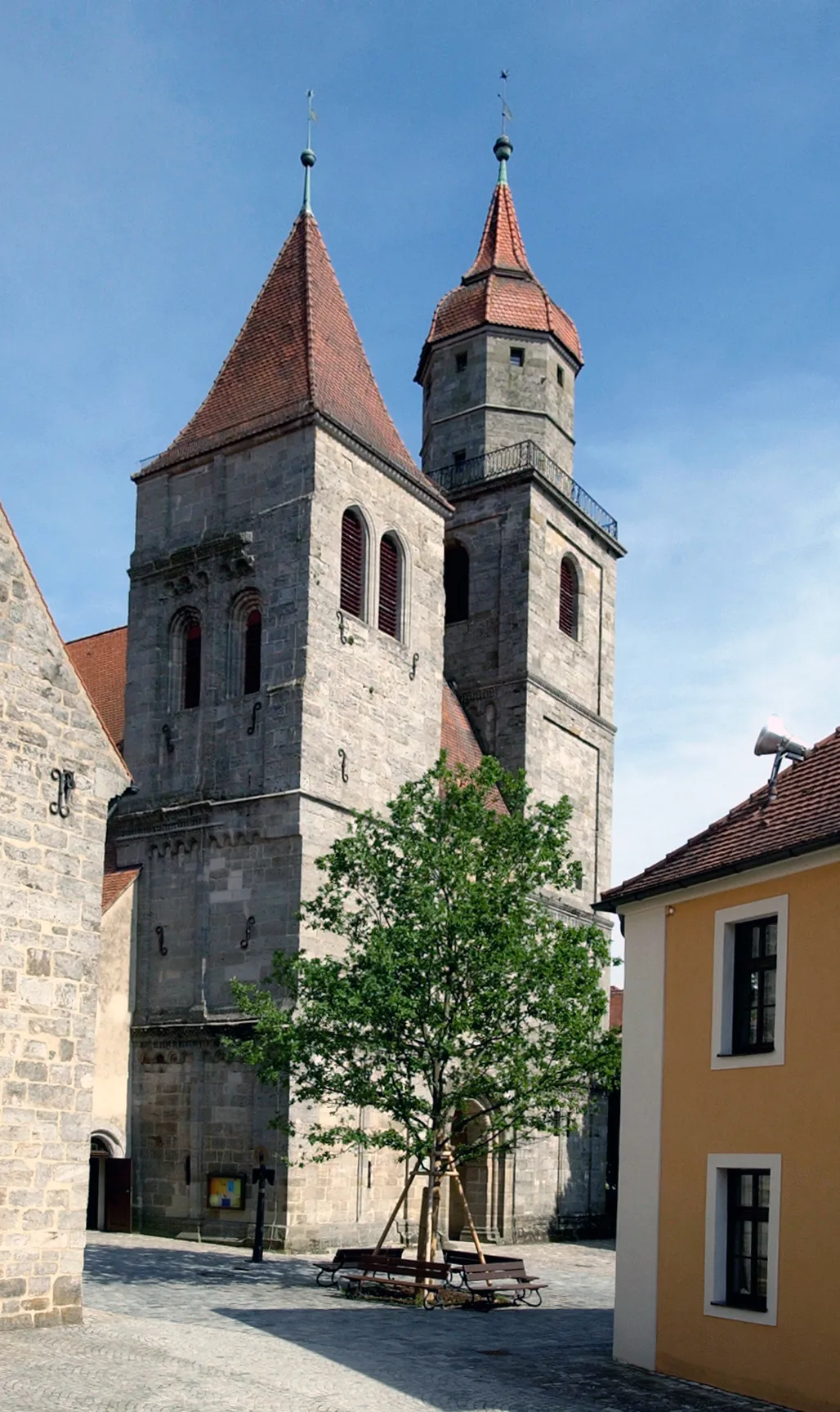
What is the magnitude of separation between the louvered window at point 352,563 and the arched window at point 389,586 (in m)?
0.84

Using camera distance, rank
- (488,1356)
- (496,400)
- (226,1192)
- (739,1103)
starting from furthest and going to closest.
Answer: (496,400) < (226,1192) < (488,1356) < (739,1103)

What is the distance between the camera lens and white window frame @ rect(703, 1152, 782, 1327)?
12273 millimetres

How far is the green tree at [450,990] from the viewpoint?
1984 cm

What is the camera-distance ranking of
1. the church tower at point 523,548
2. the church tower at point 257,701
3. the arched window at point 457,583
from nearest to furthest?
1. the church tower at point 257,701
2. the church tower at point 523,548
3. the arched window at point 457,583

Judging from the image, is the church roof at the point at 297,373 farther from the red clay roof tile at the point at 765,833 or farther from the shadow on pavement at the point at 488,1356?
the shadow on pavement at the point at 488,1356

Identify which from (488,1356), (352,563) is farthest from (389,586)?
(488,1356)

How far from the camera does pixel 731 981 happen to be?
1364cm

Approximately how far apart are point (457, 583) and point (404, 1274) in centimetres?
2109

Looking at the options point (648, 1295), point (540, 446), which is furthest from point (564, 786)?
point (648, 1295)

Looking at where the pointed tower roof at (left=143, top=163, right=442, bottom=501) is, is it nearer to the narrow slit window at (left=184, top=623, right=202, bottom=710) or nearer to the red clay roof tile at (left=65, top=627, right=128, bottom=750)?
the narrow slit window at (left=184, top=623, right=202, bottom=710)

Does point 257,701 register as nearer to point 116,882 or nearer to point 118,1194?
point 116,882

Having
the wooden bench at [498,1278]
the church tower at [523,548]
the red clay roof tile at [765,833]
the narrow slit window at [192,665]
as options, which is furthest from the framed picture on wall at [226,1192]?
the red clay roof tile at [765,833]

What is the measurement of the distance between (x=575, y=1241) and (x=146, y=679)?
587 inches

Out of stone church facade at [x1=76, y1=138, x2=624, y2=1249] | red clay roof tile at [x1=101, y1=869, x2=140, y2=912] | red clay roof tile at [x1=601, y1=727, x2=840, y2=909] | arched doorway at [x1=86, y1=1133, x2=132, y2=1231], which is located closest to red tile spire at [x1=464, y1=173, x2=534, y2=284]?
stone church facade at [x1=76, y1=138, x2=624, y2=1249]
